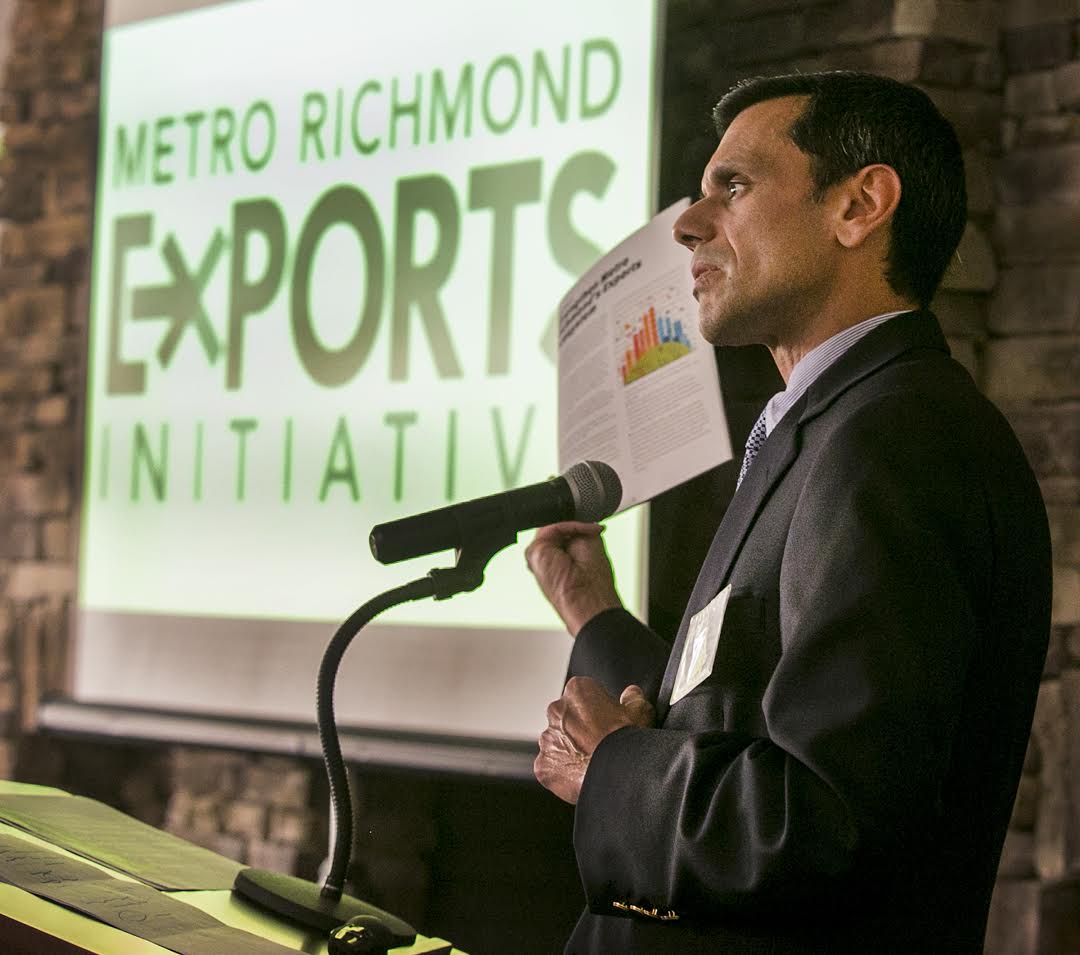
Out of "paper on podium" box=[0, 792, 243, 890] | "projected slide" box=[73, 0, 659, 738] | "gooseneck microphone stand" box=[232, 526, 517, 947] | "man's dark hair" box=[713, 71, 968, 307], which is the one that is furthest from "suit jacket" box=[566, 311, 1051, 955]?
"projected slide" box=[73, 0, 659, 738]

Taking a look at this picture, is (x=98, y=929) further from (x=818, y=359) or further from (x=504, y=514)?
(x=818, y=359)

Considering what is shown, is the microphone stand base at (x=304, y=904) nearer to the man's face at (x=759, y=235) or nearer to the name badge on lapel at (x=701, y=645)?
the name badge on lapel at (x=701, y=645)

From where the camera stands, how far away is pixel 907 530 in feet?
3.30

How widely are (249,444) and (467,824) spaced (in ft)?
2.72

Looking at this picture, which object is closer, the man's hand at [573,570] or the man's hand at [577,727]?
the man's hand at [577,727]

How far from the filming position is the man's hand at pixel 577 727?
3.92ft

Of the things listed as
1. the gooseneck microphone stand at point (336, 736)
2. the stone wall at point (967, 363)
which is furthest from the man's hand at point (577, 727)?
the stone wall at point (967, 363)

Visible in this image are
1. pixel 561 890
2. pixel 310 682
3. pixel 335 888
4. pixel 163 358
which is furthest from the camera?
pixel 163 358

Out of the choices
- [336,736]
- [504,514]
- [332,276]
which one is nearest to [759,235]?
[504,514]

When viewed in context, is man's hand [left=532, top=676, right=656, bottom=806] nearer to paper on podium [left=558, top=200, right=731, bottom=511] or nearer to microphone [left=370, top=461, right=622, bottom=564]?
microphone [left=370, top=461, right=622, bottom=564]

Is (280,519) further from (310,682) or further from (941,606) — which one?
(941,606)

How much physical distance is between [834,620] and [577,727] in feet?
1.00

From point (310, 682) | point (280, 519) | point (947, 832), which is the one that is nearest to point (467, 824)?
point (310, 682)

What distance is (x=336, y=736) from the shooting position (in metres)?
1.29
